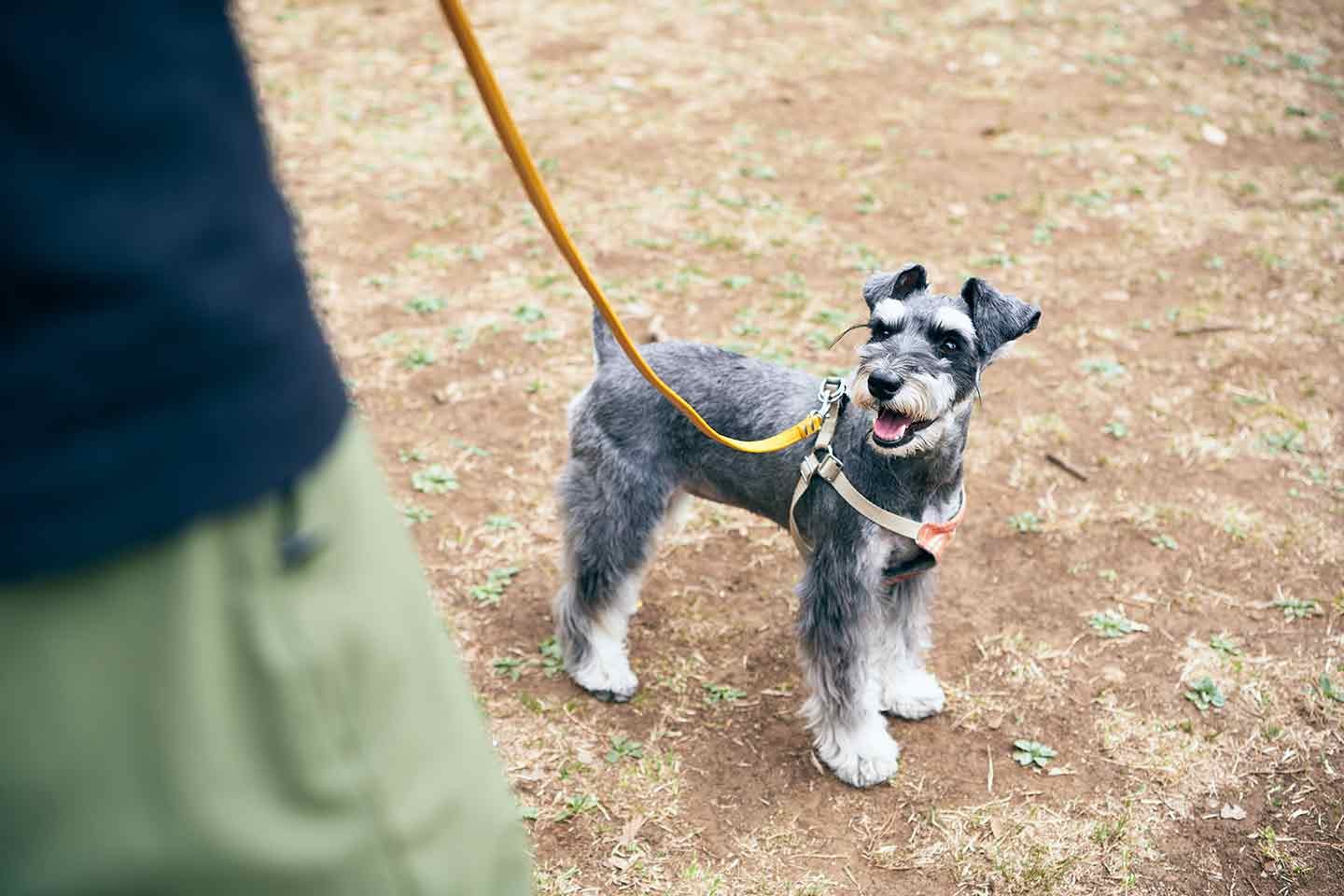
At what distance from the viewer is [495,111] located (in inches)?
63.3

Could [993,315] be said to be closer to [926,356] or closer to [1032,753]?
[926,356]

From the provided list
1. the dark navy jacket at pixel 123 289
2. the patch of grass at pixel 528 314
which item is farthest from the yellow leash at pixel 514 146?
the patch of grass at pixel 528 314

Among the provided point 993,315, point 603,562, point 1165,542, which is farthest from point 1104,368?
point 603,562

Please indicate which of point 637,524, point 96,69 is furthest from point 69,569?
point 637,524

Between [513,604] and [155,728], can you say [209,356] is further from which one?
[513,604]

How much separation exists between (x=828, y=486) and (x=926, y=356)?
572mm

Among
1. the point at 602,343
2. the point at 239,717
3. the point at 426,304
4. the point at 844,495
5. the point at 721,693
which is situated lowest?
the point at 721,693

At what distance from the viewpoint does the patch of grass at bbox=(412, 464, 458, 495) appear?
4.94 meters

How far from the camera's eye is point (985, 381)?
5.78 m

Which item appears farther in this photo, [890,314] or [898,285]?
[898,285]

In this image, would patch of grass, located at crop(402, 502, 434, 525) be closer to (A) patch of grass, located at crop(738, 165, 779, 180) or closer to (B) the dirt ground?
(B) the dirt ground

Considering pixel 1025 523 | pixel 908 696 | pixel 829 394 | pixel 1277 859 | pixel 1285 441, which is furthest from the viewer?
pixel 1285 441

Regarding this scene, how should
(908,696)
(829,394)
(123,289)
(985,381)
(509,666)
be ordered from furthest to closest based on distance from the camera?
1. (985,381)
2. (509,666)
3. (908,696)
4. (829,394)
5. (123,289)

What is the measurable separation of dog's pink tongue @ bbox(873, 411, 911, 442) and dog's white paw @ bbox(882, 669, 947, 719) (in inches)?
47.4
